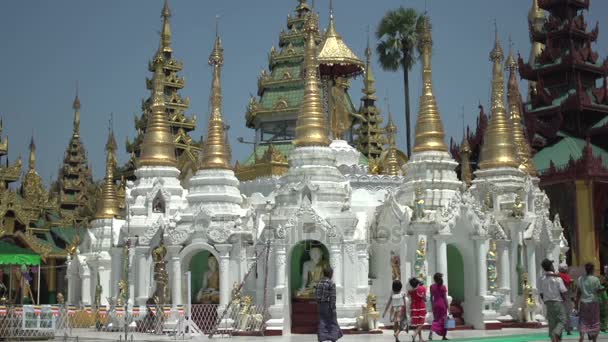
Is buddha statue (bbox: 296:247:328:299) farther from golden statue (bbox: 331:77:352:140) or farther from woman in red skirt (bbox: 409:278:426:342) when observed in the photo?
golden statue (bbox: 331:77:352:140)

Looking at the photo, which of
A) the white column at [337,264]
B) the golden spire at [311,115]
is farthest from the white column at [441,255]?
the golden spire at [311,115]

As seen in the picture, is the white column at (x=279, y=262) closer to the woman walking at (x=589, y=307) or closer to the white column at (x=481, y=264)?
the white column at (x=481, y=264)

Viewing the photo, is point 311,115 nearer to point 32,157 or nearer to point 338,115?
point 338,115

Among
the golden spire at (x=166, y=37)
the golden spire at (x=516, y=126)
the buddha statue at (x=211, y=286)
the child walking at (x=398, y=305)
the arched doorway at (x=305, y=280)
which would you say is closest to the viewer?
the child walking at (x=398, y=305)

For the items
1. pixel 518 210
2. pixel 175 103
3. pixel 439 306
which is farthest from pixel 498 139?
pixel 175 103

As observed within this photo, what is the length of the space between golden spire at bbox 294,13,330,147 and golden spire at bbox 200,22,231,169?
3.74 metres

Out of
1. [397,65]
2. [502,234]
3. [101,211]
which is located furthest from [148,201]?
[397,65]

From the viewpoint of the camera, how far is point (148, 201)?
113 feet

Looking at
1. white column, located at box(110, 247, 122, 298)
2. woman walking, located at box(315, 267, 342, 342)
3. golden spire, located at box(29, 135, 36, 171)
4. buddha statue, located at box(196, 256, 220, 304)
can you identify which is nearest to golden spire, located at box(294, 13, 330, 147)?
buddha statue, located at box(196, 256, 220, 304)

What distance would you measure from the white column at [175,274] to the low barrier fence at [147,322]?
2.07 feet

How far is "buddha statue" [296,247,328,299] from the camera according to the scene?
92.3 ft

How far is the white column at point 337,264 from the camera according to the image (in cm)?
2736

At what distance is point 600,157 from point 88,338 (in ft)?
99.5

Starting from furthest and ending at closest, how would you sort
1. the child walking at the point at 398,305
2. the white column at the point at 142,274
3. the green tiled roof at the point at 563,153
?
the green tiled roof at the point at 563,153, the white column at the point at 142,274, the child walking at the point at 398,305
